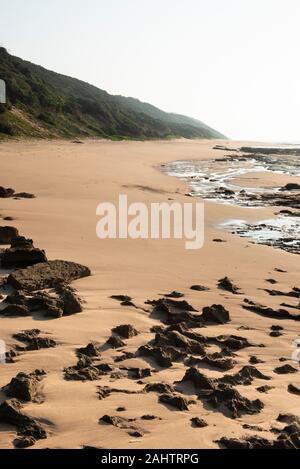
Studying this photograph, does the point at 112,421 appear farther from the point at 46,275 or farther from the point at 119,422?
the point at 46,275

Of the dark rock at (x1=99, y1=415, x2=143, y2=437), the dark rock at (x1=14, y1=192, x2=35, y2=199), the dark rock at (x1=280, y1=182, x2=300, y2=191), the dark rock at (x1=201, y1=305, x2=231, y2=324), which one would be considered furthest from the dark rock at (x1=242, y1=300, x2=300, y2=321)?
the dark rock at (x1=280, y1=182, x2=300, y2=191)

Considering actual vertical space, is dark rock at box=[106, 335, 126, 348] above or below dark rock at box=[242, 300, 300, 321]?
above

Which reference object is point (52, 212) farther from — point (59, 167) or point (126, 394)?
point (59, 167)

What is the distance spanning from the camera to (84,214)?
13.3 metres

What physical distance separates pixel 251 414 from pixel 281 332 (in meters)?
2.33

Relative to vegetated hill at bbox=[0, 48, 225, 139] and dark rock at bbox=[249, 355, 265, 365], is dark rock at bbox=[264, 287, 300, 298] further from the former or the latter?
vegetated hill at bbox=[0, 48, 225, 139]

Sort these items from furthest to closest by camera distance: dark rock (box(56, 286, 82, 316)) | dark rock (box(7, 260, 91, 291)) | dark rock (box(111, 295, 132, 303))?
dark rock (box(111, 295, 132, 303)), dark rock (box(7, 260, 91, 291)), dark rock (box(56, 286, 82, 316))

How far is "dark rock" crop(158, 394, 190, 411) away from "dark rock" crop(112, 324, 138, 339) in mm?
1431

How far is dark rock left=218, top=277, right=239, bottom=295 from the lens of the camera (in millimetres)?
7996

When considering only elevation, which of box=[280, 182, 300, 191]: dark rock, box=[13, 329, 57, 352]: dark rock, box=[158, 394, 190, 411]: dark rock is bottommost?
box=[158, 394, 190, 411]: dark rock

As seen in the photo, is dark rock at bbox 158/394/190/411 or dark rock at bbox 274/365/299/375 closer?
dark rock at bbox 158/394/190/411

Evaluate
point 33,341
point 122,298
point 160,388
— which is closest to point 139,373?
point 160,388

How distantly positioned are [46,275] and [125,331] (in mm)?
1938

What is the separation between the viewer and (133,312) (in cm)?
657
